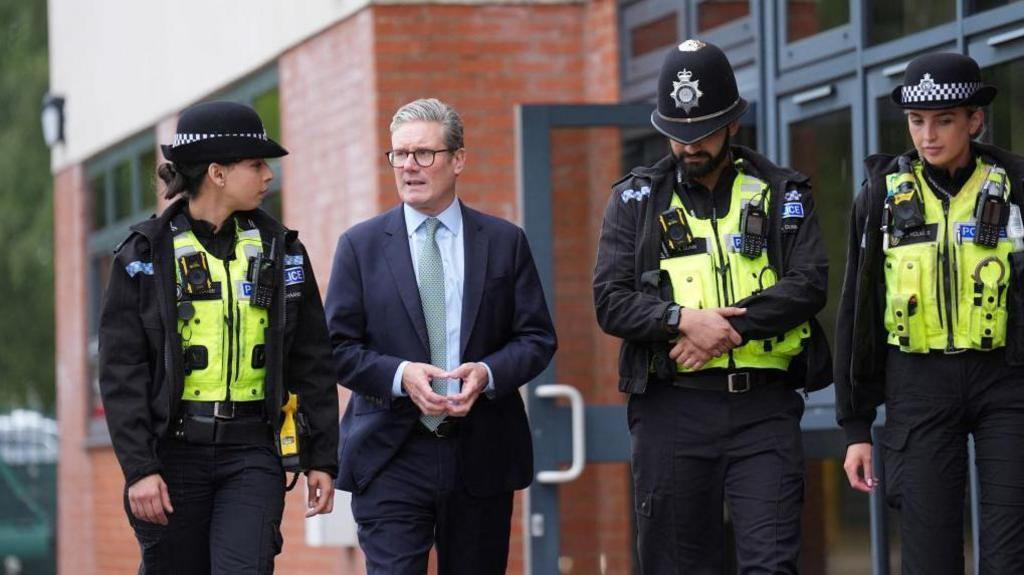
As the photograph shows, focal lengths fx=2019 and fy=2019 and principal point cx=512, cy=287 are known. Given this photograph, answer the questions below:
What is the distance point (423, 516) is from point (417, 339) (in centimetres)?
55

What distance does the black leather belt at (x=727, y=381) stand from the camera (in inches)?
235

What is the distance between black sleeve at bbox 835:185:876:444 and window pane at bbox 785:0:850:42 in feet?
9.03

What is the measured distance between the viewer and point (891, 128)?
841 centimetres

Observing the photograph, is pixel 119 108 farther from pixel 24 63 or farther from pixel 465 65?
pixel 24 63

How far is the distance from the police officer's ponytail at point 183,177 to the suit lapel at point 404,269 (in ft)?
2.20

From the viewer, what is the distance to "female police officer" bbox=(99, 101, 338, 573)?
19.3 feet

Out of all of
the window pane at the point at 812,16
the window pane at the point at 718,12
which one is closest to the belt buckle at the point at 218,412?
the window pane at the point at 812,16

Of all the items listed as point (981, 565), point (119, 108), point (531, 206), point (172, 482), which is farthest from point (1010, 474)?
point (119, 108)

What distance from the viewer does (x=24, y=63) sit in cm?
2809

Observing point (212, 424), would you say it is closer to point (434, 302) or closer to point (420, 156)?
point (434, 302)

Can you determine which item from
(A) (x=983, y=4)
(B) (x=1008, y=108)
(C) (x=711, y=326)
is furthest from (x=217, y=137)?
(A) (x=983, y=4)

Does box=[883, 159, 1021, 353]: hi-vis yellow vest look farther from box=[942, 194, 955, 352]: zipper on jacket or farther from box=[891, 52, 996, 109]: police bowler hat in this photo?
box=[891, 52, 996, 109]: police bowler hat

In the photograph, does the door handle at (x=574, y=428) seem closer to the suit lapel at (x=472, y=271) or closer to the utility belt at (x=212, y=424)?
the suit lapel at (x=472, y=271)

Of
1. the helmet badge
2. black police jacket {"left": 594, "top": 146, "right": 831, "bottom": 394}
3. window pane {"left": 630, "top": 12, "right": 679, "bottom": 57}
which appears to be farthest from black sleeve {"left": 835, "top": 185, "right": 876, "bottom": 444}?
window pane {"left": 630, "top": 12, "right": 679, "bottom": 57}
